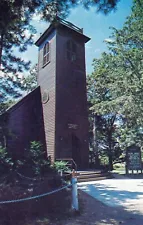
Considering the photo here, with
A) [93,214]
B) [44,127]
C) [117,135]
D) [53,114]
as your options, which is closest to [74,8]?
[93,214]

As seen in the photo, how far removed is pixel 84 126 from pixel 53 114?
2787 mm

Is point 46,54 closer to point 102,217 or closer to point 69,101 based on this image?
point 69,101

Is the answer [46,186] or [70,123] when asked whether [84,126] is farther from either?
[46,186]

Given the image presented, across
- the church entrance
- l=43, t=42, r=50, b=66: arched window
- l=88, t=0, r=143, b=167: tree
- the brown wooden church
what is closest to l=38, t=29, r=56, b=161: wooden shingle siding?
the brown wooden church

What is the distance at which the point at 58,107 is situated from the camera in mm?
13516

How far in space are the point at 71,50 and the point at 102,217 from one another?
527 inches

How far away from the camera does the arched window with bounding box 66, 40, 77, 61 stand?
1527 centimetres

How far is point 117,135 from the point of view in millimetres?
21359

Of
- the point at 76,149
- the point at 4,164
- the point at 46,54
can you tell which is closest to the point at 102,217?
the point at 4,164

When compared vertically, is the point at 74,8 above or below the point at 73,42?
below

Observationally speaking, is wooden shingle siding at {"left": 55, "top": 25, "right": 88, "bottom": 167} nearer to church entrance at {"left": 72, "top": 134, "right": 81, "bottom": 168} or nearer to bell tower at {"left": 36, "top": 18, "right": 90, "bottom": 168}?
bell tower at {"left": 36, "top": 18, "right": 90, "bottom": 168}

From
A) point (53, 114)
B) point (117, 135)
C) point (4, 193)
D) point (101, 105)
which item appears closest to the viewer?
point (4, 193)

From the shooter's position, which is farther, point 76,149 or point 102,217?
point 76,149

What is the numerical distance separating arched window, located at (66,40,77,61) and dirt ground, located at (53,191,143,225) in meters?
12.1
